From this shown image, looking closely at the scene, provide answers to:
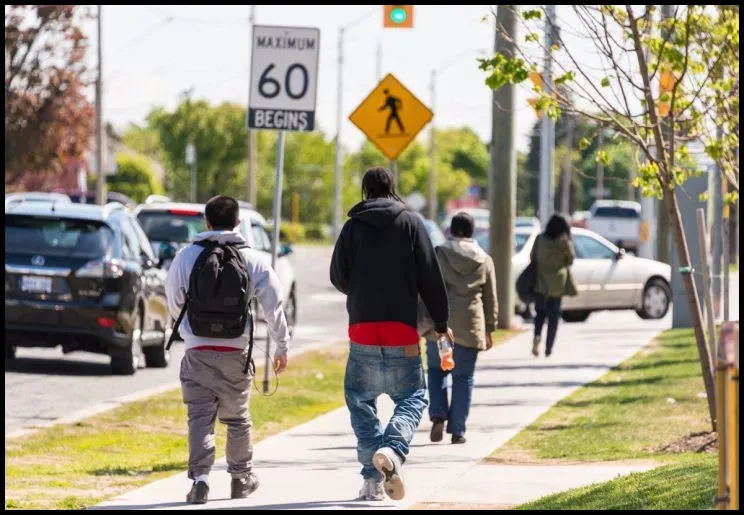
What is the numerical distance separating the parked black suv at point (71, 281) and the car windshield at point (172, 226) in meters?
5.31

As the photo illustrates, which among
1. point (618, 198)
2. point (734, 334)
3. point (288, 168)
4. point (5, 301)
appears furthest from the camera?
point (618, 198)

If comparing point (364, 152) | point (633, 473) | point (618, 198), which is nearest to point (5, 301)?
point (633, 473)

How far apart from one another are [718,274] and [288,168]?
83.3 metres

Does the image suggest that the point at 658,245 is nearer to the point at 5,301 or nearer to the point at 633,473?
the point at 5,301

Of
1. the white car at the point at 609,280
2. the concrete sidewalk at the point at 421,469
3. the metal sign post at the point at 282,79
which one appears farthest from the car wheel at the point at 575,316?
the metal sign post at the point at 282,79

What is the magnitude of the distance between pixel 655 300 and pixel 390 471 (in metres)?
20.0

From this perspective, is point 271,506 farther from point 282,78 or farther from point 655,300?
point 655,300

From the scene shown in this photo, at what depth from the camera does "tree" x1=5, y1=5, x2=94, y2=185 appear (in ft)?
136

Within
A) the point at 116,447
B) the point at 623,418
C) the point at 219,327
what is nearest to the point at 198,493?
the point at 219,327

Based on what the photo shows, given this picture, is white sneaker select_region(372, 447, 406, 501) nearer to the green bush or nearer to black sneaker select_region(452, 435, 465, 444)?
black sneaker select_region(452, 435, 465, 444)

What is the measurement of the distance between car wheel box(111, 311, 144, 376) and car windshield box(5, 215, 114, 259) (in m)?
0.89

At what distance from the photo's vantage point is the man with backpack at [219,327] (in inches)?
→ 370

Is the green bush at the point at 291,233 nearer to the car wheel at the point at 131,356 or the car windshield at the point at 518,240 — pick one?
the car windshield at the point at 518,240

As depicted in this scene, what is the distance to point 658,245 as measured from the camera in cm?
3484
